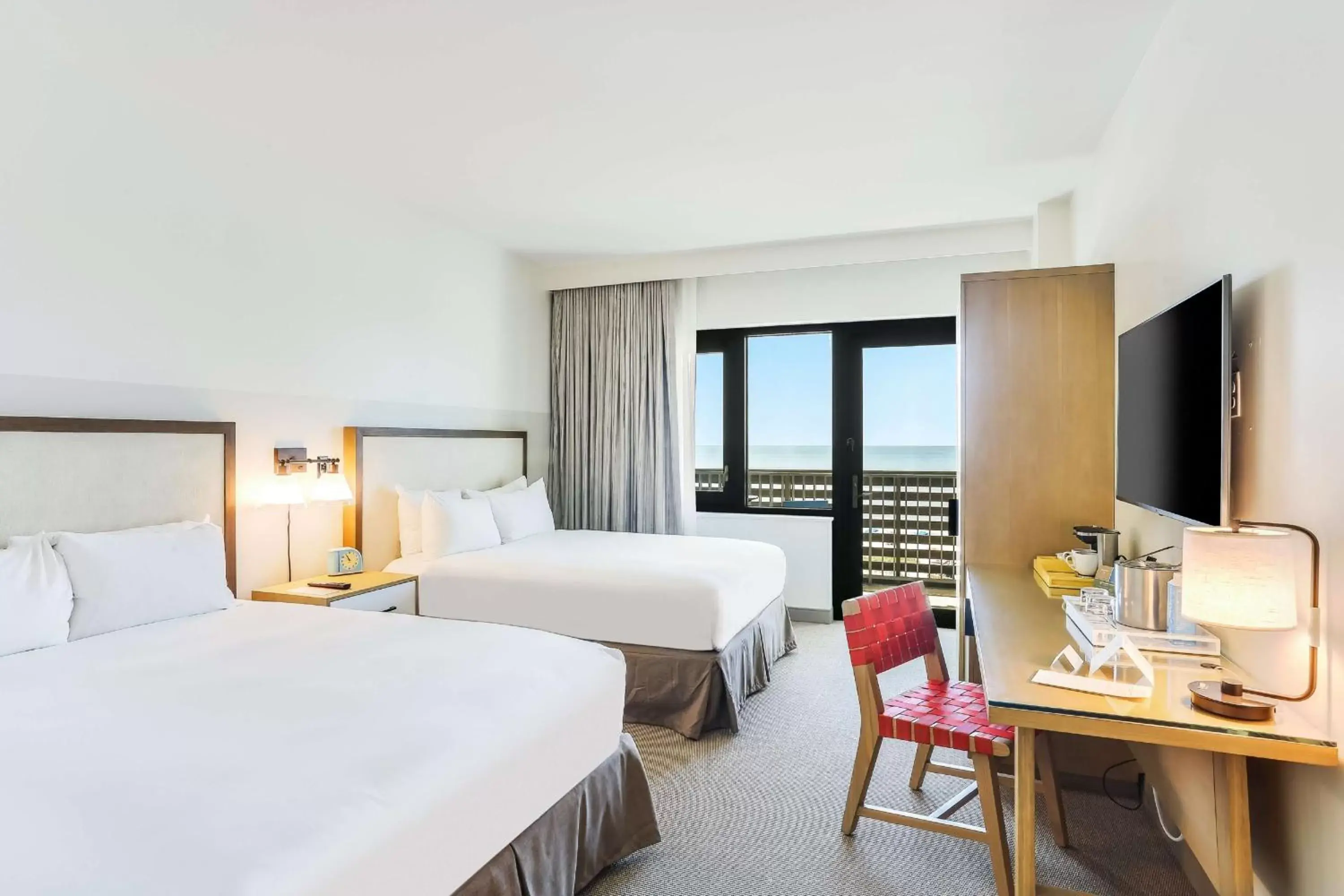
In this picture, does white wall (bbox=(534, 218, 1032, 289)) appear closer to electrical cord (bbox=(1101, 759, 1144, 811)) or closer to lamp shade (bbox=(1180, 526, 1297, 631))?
electrical cord (bbox=(1101, 759, 1144, 811))

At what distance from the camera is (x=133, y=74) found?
105 inches

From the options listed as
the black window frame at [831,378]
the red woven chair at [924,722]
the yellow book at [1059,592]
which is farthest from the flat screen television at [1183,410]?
the black window frame at [831,378]

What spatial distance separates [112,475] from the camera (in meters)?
2.74

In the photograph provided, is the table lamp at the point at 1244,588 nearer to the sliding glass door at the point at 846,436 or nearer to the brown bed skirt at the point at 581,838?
the brown bed skirt at the point at 581,838

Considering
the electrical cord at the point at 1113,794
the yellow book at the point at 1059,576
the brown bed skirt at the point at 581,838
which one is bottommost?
the electrical cord at the point at 1113,794

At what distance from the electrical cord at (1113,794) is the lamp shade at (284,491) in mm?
3435

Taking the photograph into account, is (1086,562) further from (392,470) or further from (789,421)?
(392,470)

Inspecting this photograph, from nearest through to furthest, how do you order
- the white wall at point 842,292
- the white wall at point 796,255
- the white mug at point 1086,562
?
the white mug at point 1086,562 → the white wall at point 796,255 → the white wall at point 842,292

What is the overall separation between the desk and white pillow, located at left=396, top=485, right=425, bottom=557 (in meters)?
3.05

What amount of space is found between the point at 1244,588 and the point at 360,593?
120 inches

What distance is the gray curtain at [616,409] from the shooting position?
5406mm

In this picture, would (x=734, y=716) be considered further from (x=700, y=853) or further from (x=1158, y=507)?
(x=1158, y=507)

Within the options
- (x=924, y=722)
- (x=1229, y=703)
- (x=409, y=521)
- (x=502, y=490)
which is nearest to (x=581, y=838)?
(x=924, y=722)

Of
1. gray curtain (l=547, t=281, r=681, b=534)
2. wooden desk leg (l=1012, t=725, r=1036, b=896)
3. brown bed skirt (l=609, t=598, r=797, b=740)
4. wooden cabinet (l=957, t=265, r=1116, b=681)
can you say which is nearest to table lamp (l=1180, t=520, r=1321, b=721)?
wooden desk leg (l=1012, t=725, r=1036, b=896)
